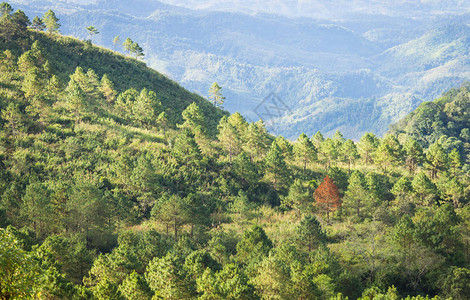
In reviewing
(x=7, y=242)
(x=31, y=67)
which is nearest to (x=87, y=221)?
(x=7, y=242)

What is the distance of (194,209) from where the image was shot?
41.3 metres

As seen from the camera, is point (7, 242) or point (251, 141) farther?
point (251, 141)

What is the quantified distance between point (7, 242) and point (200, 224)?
29521mm

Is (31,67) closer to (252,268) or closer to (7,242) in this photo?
(252,268)

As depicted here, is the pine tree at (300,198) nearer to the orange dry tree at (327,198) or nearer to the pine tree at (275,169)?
the orange dry tree at (327,198)

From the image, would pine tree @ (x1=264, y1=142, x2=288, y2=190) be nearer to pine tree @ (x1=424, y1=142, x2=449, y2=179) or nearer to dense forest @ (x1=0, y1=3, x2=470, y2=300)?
dense forest @ (x1=0, y1=3, x2=470, y2=300)

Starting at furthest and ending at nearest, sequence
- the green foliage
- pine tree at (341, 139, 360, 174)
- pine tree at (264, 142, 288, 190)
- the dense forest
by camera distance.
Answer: pine tree at (341, 139, 360, 174)
pine tree at (264, 142, 288, 190)
the dense forest
the green foliage

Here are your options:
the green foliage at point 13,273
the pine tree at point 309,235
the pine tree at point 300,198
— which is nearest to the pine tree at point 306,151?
the pine tree at point 300,198

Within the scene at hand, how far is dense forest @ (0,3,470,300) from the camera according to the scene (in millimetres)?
27156

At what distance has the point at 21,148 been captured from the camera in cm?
5009

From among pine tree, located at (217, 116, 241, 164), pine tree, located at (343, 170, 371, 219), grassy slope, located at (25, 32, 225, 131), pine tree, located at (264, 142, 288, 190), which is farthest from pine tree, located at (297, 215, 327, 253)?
grassy slope, located at (25, 32, 225, 131)

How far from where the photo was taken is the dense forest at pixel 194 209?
1069 inches

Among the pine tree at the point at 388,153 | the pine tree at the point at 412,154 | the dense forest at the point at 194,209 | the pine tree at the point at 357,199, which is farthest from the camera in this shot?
the pine tree at the point at 412,154

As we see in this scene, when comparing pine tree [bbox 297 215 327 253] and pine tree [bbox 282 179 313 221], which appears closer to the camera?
pine tree [bbox 297 215 327 253]
